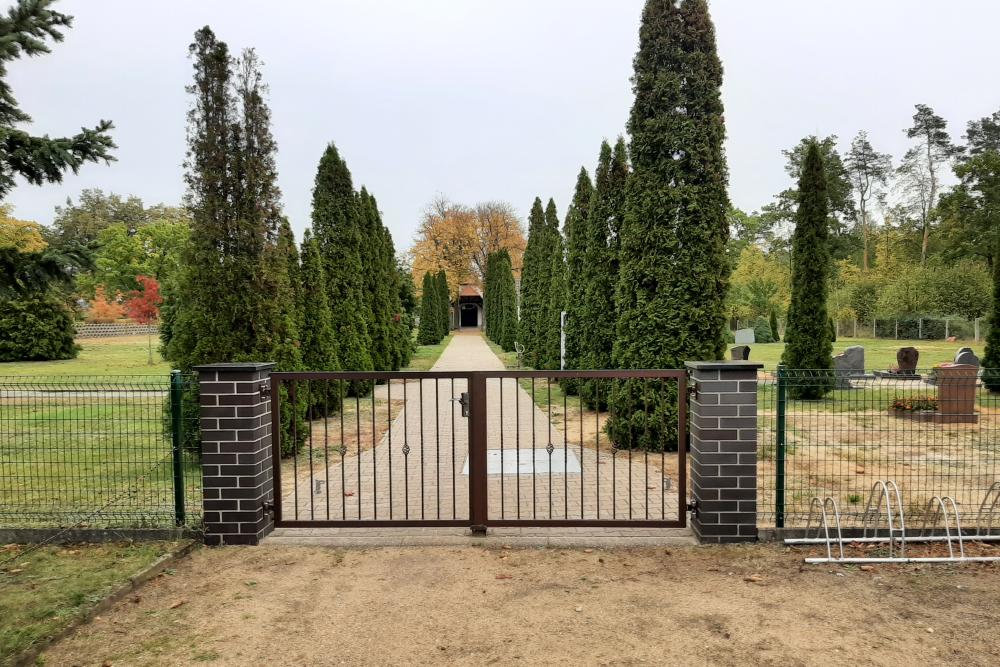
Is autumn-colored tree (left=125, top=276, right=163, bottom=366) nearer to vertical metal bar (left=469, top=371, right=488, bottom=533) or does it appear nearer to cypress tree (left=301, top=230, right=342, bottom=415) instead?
cypress tree (left=301, top=230, right=342, bottom=415)

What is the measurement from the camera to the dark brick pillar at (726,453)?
4492 mm

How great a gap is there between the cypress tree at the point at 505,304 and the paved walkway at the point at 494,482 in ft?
69.5

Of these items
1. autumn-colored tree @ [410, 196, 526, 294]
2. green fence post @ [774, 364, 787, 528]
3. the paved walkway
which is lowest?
the paved walkway

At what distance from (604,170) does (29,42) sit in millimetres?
9237

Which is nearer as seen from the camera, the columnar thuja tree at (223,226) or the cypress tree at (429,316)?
the columnar thuja tree at (223,226)

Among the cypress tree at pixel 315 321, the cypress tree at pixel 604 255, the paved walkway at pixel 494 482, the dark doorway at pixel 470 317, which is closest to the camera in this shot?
the paved walkway at pixel 494 482

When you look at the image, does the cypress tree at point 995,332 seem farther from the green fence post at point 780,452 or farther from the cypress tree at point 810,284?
the green fence post at point 780,452

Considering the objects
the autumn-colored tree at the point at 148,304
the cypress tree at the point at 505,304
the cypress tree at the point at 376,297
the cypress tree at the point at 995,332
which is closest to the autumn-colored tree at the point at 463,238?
the cypress tree at the point at 505,304

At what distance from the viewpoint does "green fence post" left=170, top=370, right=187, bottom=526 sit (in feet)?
15.3

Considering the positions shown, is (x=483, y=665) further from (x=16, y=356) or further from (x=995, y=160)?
(x=995, y=160)

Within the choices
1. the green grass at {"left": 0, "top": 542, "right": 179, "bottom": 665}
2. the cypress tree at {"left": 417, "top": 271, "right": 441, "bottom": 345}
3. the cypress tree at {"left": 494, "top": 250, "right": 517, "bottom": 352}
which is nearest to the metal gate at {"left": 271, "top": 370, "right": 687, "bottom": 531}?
the green grass at {"left": 0, "top": 542, "right": 179, "bottom": 665}

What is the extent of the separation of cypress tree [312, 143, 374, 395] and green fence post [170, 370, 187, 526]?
8330mm

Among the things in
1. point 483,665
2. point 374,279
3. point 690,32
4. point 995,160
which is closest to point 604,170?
point 690,32

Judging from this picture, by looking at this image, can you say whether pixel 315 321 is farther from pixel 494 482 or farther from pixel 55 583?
pixel 55 583
